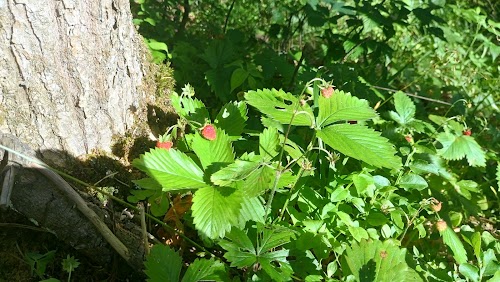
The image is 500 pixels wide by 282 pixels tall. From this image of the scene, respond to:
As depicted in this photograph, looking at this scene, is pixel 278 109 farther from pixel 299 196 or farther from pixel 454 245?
pixel 454 245

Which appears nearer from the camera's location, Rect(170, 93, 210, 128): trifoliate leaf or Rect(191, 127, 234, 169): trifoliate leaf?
Rect(191, 127, 234, 169): trifoliate leaf

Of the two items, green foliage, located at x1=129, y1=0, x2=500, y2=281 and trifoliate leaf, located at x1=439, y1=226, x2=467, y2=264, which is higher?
green foliage, located at x1=129, y1=0, x2=500, y2=281

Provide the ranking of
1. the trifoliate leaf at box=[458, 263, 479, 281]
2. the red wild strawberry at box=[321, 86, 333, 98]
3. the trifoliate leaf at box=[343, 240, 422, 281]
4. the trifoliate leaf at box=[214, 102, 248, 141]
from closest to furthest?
1. the trifoliate leaf at box=[343, 240, 422, 281]
2. the red wild strawberry at box=[321, 86, 333, 98]
3. the trifoliate leaf at box=[458, 263, 479, 281]
4. the trifoliate leaf at box=[214, 102, 248, 141]

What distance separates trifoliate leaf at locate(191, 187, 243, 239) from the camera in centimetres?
134

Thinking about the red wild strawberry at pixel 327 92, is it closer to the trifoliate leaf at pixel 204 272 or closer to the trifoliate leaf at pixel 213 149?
the trifoliate leaf at pixel 213 149

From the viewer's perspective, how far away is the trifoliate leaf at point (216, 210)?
134 cm

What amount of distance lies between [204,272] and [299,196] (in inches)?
18.7

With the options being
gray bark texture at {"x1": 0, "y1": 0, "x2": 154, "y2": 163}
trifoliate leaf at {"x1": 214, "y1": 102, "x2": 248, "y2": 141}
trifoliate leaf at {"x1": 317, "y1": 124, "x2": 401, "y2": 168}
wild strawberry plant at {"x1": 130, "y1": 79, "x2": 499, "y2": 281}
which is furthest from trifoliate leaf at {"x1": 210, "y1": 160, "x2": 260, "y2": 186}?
gray bark texture at {"x1": 0, "y1": 0, "x2": 154, "y2": 163}

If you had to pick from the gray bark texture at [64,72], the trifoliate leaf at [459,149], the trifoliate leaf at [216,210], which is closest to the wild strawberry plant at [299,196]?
the trifoliate leaf at [216,210]

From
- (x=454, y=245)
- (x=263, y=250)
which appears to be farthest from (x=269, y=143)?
(x=454, y=245)

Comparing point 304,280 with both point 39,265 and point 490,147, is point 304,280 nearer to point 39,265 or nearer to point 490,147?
point 39,265

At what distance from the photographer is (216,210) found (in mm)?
1361

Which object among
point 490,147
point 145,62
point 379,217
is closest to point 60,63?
point 145,62

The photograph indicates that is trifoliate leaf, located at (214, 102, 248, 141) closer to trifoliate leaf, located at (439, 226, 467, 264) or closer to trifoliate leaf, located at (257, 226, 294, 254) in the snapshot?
trifoliate leaf, located at (257, 226, 294, 254)
